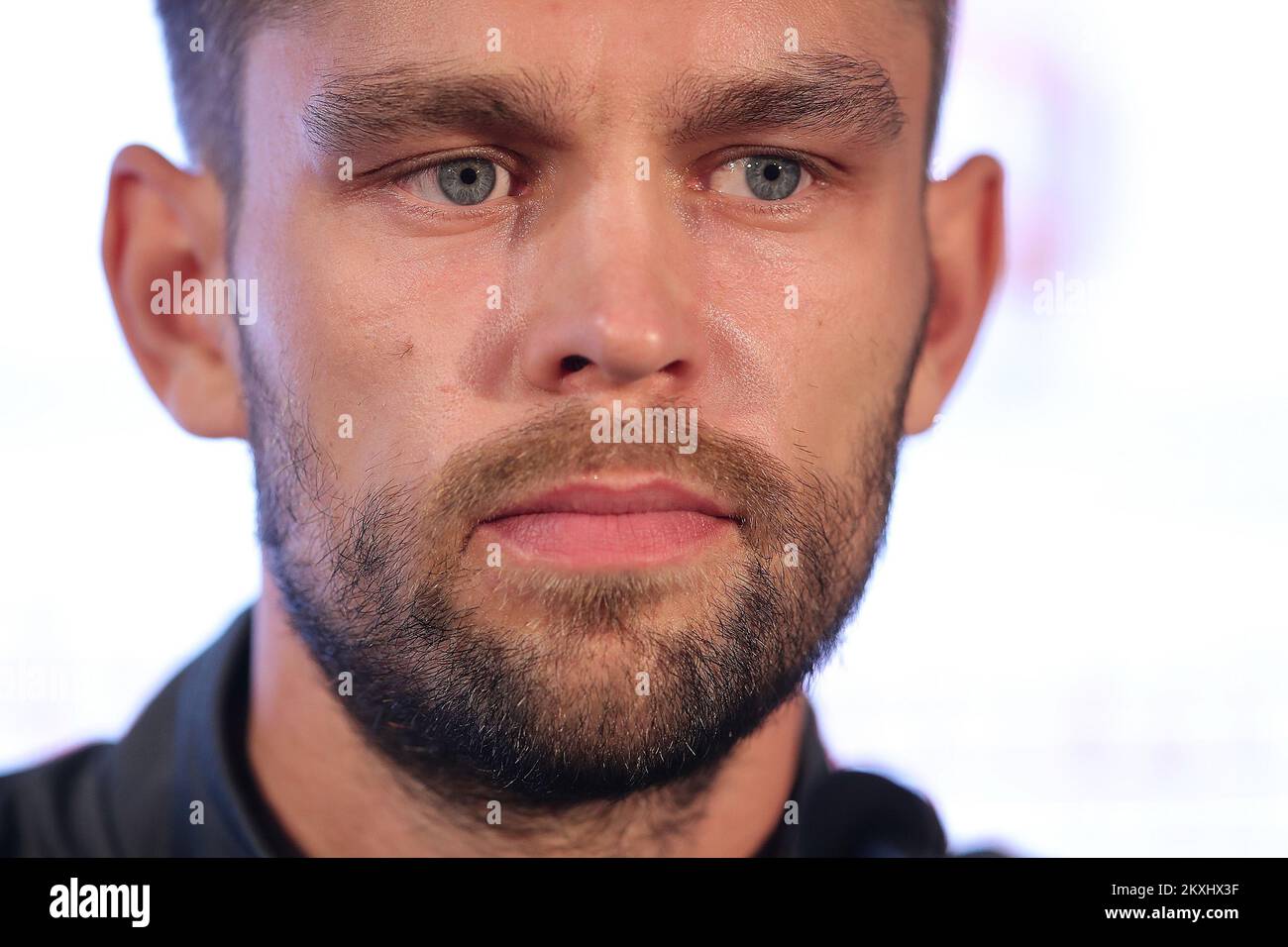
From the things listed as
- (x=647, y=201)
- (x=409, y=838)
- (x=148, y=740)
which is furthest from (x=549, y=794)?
(x=647, y=201)

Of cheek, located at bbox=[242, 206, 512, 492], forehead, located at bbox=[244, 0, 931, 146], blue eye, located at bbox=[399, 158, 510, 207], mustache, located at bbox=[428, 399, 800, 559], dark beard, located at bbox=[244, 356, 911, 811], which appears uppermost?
forehead, located at bbox=[244, 0, 931, 146]

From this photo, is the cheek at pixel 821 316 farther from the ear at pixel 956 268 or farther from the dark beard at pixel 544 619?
the ear at pixel 956 268

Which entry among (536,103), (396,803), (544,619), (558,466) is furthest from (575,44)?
(396,803)

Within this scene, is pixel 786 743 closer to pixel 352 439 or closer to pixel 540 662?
pixel 540 662

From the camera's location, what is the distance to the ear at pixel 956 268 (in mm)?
1942

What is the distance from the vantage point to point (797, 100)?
1.60 m

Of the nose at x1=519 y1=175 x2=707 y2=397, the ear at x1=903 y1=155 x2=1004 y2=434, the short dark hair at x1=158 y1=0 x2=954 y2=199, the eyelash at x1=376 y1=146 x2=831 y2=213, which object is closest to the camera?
the nose at x1=519 y1=175 x2=707 y2=397

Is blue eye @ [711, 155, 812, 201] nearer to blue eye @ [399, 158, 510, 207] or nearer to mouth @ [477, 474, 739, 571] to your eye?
blue eye @ [399, 158, 510, 207]

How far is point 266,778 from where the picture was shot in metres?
1.85

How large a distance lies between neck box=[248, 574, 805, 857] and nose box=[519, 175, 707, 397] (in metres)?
0.59

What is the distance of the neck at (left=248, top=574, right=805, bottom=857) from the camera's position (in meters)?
1.75

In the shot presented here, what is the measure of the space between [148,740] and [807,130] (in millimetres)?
1370

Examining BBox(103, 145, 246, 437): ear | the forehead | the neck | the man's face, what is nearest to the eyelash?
the man's face

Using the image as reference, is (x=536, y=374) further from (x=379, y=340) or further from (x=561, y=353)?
(x=379, y=340)
